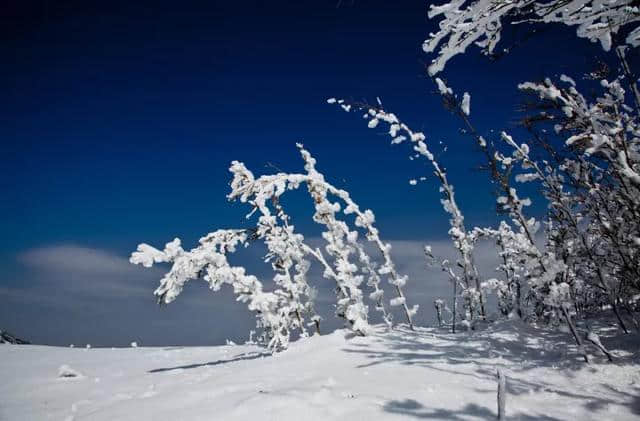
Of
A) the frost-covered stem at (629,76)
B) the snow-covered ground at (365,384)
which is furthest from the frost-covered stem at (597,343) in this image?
the frost-covered stem at (629,76)

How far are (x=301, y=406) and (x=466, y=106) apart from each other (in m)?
5.45

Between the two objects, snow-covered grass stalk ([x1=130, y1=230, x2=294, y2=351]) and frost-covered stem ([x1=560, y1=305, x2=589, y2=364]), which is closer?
frost-covered stem ([x1=560, y1=305, x2=589, y2=364])

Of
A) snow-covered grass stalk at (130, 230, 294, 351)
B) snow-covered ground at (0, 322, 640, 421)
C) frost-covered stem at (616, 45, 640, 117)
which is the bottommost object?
snow-covered ground at (0, 322, 640, 421)

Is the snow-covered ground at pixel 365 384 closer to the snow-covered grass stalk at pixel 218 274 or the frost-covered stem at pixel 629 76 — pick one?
the snow-covered grass stalk at pixel 218 274

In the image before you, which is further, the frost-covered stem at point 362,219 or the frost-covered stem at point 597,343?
the frost-covered stem at point 362,219

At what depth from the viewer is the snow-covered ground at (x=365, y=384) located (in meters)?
3.66

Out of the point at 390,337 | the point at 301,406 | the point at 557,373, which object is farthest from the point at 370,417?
the point at 390,337

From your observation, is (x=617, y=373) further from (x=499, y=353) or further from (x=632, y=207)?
(x=632, y=207)

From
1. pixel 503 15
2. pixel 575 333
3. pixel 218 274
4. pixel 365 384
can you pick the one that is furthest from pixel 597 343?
pixel 218 274

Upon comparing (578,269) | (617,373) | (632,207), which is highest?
(632,207)

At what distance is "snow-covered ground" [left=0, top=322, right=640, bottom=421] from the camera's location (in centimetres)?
366

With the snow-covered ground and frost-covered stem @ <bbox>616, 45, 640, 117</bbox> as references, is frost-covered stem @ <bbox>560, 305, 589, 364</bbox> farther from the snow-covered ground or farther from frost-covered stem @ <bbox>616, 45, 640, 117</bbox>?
frost-covered stem @ <bbox>616, 45, 640, 117</bbox>

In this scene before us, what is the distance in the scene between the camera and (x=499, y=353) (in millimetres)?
6078

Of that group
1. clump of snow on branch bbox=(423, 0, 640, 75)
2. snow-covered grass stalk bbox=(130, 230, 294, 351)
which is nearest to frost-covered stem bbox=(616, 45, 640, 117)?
clump of snow on branch bbox=(423, 0, 640, 75)
